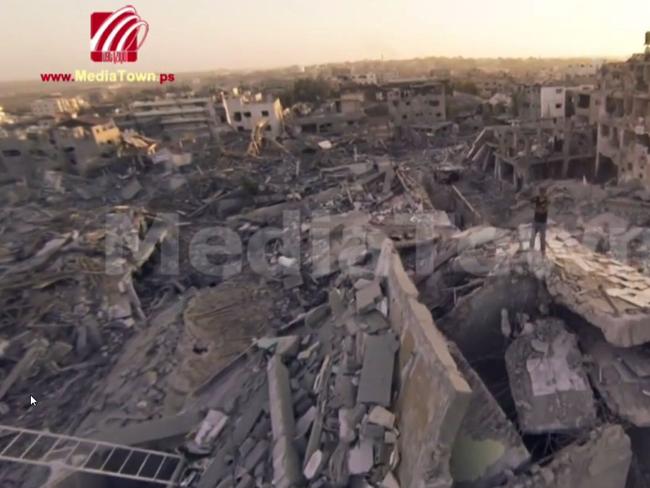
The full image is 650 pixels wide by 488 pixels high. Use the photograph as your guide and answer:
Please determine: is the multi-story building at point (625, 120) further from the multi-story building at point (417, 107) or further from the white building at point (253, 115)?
the white building at point (253, 115)

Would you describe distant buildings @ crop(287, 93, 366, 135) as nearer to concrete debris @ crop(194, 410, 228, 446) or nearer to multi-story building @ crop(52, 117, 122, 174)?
multi-story building @ crop(52, 117, 122, 174)

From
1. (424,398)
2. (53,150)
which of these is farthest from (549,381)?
(53,150)

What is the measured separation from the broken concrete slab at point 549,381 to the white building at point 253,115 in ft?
80.5

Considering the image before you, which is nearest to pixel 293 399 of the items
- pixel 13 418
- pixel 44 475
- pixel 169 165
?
pixel 44 475

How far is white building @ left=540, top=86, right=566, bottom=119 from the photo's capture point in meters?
24.5

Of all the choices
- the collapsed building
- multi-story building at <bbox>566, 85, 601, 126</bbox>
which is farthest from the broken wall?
multi-story building at <bbox>566, 85, 601, 126</bbox>

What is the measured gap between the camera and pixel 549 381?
14.3 ft

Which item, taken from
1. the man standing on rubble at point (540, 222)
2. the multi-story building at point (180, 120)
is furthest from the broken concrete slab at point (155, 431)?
the multi-story building at point (180, 120)

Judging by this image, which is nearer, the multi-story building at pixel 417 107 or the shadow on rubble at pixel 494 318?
the shadow on rubble at pixel 494 318

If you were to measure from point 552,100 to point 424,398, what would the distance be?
25276mm

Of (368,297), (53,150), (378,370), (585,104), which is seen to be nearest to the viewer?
(378,370)

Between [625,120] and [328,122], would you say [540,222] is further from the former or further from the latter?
[328,122]

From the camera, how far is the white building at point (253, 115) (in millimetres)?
29062

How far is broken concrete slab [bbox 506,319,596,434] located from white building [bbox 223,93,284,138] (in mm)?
24547
